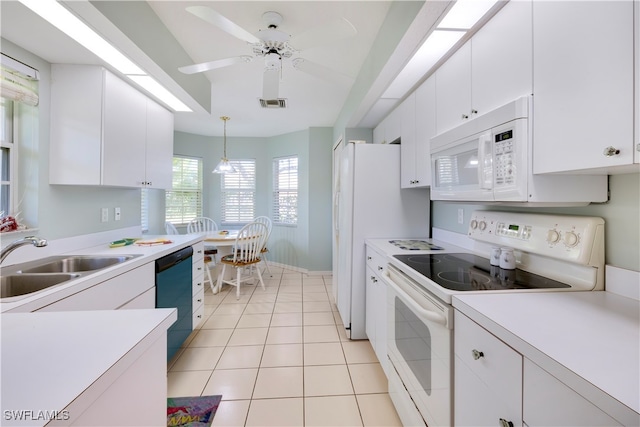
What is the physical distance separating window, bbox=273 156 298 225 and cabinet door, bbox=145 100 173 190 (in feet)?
8.04

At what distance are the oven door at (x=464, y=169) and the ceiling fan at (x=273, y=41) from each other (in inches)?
33.0

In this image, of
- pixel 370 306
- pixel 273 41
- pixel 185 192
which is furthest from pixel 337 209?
pixel 185 192

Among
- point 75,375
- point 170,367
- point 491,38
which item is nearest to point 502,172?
point 491,38

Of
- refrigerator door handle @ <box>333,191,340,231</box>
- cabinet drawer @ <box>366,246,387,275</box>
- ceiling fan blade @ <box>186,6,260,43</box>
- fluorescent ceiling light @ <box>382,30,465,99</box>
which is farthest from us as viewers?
refrigerator door handle @ <box>333,191,340,231</box>

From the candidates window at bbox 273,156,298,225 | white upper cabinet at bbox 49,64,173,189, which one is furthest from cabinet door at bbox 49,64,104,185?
window at bbox 273,156,298,225

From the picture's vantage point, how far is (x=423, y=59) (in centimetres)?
174

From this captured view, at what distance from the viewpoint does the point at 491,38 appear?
4.17 feet

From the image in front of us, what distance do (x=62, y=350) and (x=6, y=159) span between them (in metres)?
1.80

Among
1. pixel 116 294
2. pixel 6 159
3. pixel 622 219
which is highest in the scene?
pixel 6 159

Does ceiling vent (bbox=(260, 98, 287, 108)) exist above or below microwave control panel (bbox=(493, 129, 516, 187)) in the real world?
above

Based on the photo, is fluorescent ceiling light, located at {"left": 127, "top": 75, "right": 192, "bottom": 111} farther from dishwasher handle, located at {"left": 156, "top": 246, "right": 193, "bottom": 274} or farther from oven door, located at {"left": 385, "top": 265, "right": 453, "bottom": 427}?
oven door, located at {"left": 385, "top": 265, "right": 453, "bottom": 427}

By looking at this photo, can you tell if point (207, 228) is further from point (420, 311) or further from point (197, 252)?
point (420, 311)

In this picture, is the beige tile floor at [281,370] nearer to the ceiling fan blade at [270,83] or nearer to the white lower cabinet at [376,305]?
the white lower cabinet at [376,305]

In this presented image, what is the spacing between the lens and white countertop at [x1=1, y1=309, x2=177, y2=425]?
49cm
